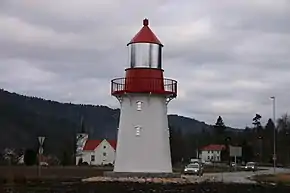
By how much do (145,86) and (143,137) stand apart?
3.06 metres

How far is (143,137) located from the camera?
36.7 m

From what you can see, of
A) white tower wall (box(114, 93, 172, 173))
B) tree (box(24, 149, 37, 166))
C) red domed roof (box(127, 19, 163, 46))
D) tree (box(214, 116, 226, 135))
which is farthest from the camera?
tree (box(214, 116, 226, 135))

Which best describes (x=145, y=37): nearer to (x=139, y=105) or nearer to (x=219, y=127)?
(x=139, y=105)

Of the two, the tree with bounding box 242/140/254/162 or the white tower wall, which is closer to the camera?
the white tower wall

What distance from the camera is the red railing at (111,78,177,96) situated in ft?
122

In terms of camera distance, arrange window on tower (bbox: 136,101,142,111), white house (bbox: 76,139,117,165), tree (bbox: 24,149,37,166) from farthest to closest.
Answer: white house (bbox: 76,139,117,165) < tree (bbox: 24,149,37,166) < window on tower (bbox: 136,101,142,111)

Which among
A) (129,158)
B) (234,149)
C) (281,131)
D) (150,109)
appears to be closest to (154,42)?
(150,109)

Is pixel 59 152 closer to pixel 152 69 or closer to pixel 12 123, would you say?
pixel 12 123

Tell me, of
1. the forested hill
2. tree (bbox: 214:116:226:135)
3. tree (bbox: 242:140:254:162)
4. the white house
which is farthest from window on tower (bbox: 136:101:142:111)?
tree (bbox: 214:116:226:135)

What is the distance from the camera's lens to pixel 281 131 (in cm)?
14962

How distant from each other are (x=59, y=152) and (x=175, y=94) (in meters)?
96.5

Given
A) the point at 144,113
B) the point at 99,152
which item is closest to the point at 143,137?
the point at 144,113

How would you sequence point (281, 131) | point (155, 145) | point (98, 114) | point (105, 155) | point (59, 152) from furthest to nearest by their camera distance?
point (98, 114) → point (105, 155) → point (281, 131) → point (59, 152) → point (155, 145)

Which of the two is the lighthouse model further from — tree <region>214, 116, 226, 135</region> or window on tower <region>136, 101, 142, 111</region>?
tree <region>214, 116, 226, 135</region>
